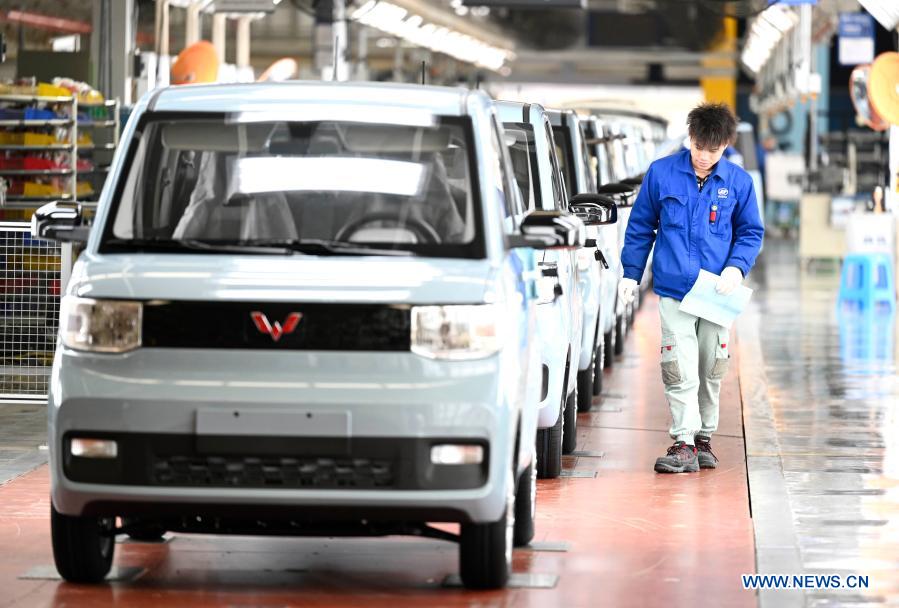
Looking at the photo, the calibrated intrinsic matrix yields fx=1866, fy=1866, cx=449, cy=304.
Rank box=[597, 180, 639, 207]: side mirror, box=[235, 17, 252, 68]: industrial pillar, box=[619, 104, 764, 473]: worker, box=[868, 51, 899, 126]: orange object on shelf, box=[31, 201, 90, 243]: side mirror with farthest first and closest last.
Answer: box=[235, 17, 252, 68]: industrial pillar < box=[868, 51, 899, 126]: orange object on shelf < box=[597, 180, 639, 207]: side mirror < box=[619, 104, 764, 473]: worker < box=[31, 201, 90, 243]: side mirror

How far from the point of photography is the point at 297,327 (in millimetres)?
6078

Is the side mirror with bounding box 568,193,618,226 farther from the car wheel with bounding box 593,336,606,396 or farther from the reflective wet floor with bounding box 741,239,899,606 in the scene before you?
the car wheel with bounding box 593,336,606,396

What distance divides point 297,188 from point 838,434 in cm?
575

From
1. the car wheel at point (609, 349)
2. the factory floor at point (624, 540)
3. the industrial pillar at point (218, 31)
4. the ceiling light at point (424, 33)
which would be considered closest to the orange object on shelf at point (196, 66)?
the industrial pillar at point (218, 31)

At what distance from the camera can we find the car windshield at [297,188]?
6457 millimetres

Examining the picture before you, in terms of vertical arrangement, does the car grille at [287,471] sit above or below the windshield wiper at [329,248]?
below

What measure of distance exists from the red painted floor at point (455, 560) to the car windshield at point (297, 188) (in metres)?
1.24

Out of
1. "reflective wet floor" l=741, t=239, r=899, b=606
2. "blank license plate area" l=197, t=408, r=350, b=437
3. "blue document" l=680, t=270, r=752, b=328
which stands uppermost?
"blue document" l=680, t=270, r=752, b=328

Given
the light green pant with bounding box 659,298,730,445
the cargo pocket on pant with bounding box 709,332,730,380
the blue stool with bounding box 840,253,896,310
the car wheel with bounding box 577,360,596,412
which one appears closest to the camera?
the light green pant with bounding box 659,298,730,445

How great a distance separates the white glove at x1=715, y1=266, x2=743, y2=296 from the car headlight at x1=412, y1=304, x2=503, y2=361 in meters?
3.32

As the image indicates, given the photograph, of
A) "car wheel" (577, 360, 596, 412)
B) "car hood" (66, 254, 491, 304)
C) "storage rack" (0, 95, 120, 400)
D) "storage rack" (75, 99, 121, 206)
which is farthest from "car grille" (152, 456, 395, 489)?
"storage rack" (75, 99, 121, 206)

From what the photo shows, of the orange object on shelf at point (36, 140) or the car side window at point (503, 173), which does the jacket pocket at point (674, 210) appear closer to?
the car side window at point (503, 173)

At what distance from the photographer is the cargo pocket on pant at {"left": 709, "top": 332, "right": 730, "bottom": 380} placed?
9578 millimetres

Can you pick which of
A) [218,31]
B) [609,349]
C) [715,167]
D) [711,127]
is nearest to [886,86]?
[609,349]
